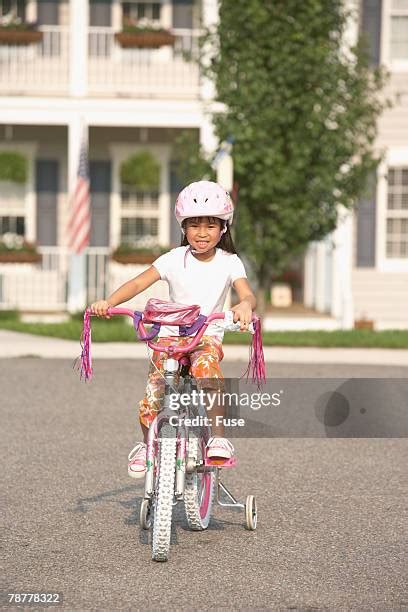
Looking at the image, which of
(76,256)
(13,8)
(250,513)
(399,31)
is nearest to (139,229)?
(76,256)

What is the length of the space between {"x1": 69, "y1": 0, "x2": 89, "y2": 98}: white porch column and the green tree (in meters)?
3.81

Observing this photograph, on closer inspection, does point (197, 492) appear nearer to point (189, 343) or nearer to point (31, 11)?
point (189, 343)

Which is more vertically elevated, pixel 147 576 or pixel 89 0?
pixel 89 0

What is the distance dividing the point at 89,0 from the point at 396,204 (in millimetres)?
6366

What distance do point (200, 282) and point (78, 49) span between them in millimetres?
16373

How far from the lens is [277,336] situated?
18.0m

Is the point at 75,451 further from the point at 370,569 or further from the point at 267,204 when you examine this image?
the point at 267,204

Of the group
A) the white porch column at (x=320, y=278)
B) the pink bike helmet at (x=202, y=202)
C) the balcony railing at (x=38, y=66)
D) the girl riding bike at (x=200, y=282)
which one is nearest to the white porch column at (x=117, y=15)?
the balcony railing at (x=38, y=66)

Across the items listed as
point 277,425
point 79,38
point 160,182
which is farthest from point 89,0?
point 277,425

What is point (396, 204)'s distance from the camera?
22.9 m

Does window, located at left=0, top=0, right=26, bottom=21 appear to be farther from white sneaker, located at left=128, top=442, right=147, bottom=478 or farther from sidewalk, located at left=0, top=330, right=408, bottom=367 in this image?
white sneaker, located at left=128, top=442, right=147, bottom=478

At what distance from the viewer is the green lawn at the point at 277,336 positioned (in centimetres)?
1722

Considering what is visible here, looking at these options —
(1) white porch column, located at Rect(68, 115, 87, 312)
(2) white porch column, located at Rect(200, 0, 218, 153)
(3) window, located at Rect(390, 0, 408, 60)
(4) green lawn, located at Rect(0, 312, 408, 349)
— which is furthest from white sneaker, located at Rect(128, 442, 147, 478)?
(3) window, located at Rect(390, 0, 408, 60)

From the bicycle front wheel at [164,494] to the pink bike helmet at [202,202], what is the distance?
1.00 m
